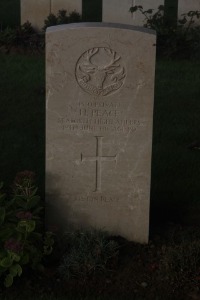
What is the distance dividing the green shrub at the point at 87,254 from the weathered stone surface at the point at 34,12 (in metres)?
6.20

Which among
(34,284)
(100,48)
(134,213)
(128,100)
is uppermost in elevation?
(100,48)

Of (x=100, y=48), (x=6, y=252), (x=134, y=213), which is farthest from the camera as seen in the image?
(x=134, y=213)

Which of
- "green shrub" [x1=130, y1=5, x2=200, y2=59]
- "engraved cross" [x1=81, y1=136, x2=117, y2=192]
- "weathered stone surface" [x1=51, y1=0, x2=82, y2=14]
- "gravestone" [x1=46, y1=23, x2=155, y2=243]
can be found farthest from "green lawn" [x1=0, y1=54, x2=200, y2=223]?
"weathered stone surface" [x1=51, y1=0, x2=82, y2=14]

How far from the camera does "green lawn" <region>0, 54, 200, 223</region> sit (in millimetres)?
5961

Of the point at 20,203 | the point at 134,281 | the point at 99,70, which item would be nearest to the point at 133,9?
the point at 99,70

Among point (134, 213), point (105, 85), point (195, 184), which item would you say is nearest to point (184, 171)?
point (195, 184)

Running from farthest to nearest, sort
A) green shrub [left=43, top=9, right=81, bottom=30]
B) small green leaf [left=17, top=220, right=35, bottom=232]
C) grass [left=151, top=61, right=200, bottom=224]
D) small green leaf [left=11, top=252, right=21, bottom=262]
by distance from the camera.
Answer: green shrub [left=43, top=9, right=81, bottom=30], grass [left=151, top=61, right=200, bottom=224], small green leaf [left=17, top=220, right=35, bottom=232], small green leaf [left=11, top=252, right=21, bottom=262]

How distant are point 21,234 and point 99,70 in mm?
1200

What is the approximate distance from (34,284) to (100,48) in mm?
1597

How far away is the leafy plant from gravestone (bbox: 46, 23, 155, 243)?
0.70 feet

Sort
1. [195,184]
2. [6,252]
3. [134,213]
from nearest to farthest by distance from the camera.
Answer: [6,252] → [134,213] → [195,184]

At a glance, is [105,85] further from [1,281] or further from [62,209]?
[1,281]

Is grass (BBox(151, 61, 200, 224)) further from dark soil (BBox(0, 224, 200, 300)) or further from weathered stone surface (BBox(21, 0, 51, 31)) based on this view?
weathered stone surface (BBox(21, 0, 51, 31))

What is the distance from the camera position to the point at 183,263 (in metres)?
4.66
